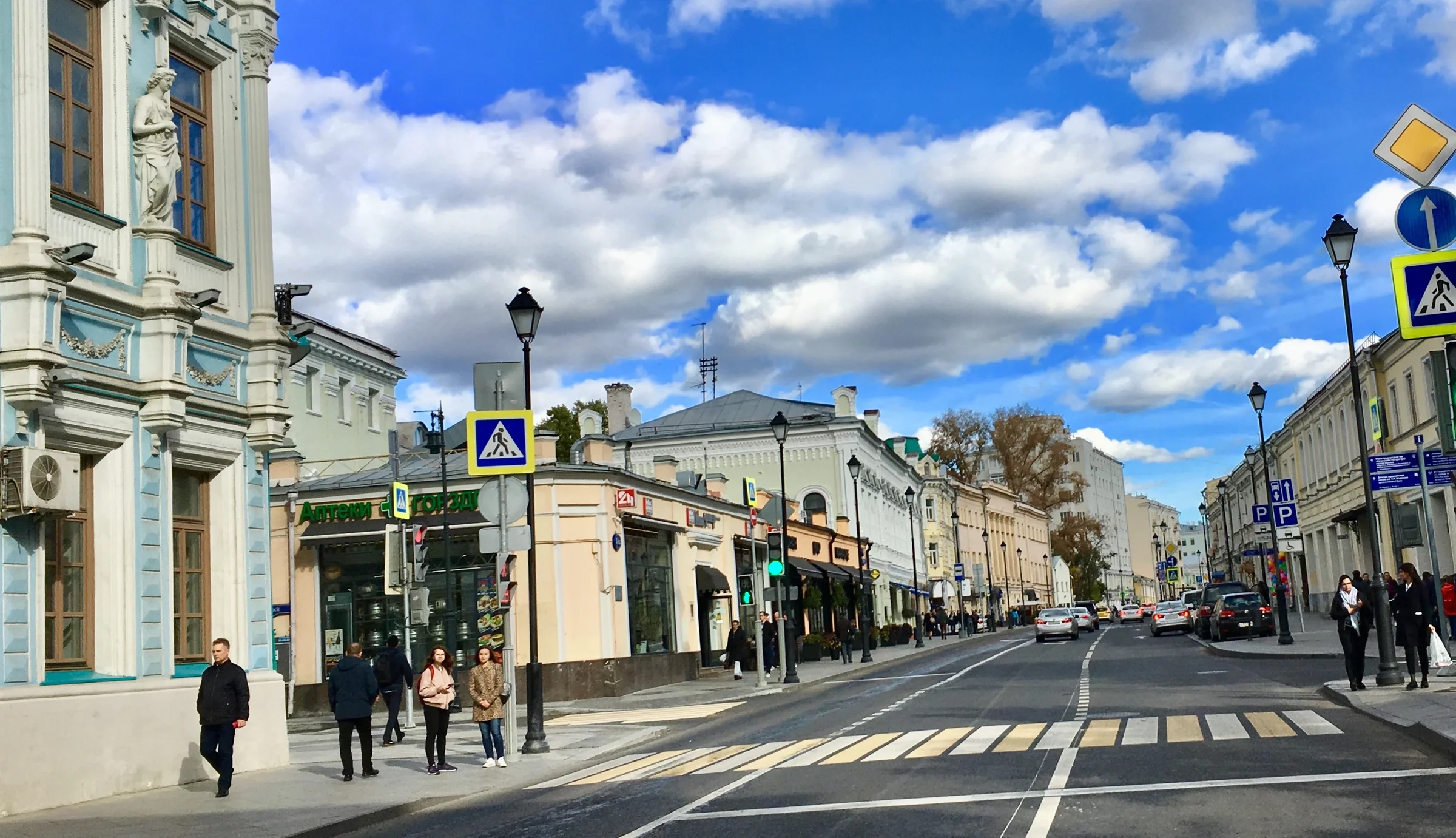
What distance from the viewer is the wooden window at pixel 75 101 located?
15508 mm

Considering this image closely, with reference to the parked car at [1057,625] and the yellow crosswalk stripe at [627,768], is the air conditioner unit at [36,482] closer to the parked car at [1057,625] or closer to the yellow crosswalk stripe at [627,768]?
the yellow crosswalk stripe at [627,768]

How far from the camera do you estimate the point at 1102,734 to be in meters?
15.4

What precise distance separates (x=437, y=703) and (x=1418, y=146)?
12.4m

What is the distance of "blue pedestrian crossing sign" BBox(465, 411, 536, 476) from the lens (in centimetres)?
1841

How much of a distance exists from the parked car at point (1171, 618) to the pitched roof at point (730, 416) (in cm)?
1709

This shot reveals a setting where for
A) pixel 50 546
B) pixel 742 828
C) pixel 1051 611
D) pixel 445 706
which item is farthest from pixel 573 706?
pixel 1051 611

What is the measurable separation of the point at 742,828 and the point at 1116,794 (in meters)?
2.96

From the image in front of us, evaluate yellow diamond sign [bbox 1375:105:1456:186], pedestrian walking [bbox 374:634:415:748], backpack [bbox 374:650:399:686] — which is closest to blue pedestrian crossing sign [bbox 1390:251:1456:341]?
yellow diamond sign [bbox 1375:105:1456:186]

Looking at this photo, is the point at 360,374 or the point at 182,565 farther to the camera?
the point at 360,374

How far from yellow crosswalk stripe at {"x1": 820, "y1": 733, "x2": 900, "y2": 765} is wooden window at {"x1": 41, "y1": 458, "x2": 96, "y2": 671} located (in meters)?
8.41

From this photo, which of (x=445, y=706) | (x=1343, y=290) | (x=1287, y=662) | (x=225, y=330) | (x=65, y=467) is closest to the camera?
(x=65, y=467)

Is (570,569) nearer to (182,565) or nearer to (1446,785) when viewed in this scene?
(182,565)

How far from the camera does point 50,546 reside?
1500cm

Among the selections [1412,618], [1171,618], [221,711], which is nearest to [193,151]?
[221,711]
